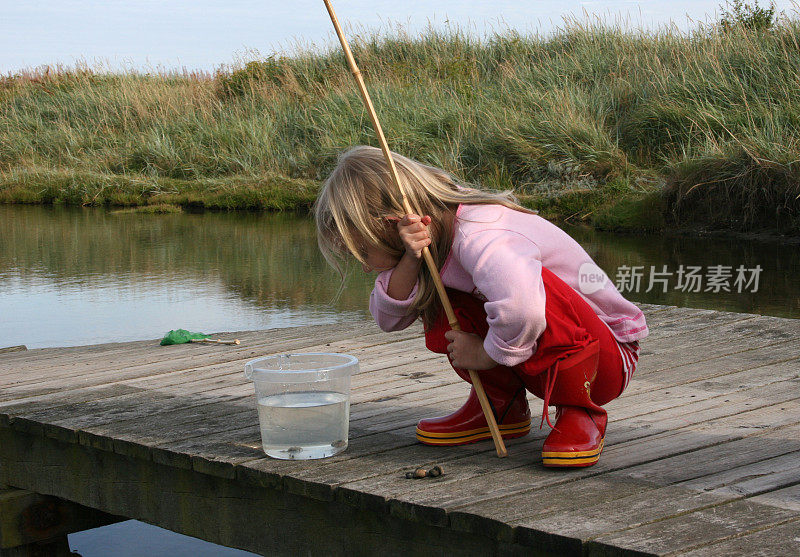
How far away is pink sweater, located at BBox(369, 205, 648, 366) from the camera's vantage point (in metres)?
1.86

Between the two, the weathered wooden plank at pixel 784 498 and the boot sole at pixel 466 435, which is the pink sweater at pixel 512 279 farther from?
the weathered wooden plank at pixel 784 498

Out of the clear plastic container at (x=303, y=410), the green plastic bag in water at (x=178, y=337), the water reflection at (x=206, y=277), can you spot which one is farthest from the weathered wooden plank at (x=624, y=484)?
the water reflection at (x=206, y=277)

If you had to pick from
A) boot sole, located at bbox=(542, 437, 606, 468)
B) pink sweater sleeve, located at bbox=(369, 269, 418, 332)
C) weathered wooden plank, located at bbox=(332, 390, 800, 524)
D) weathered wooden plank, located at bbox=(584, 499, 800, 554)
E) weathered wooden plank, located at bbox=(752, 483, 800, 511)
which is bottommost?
weathered wooden plank, located at bbox=(332, 390, 800, 524)

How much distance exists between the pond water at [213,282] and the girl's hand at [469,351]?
4.88 ft

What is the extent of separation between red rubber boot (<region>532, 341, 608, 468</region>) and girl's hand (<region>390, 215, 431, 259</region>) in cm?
37

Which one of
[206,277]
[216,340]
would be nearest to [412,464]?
[216,340]

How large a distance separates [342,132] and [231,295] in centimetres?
614

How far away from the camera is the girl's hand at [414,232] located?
1.95m

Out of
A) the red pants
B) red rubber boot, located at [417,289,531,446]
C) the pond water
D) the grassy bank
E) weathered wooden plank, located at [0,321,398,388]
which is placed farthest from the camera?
the grassy bank

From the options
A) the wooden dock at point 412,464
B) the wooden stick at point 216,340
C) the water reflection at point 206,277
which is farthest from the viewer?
the water reflection at point 206,277

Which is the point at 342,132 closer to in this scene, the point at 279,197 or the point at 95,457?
the point at 279,197

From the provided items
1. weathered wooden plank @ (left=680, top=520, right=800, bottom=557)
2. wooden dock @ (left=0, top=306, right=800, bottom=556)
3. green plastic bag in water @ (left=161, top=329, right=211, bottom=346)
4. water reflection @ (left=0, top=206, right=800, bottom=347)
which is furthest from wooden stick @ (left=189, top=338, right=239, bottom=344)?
weathered wooden plank @ (left=680, top=520, right=800, bottom=557)

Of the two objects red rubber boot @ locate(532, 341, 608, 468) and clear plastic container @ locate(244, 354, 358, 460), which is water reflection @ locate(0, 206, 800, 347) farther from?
red rubber boot @ locate(532, 341, 608, 468)

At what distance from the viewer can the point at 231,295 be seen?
6066 millimetres
